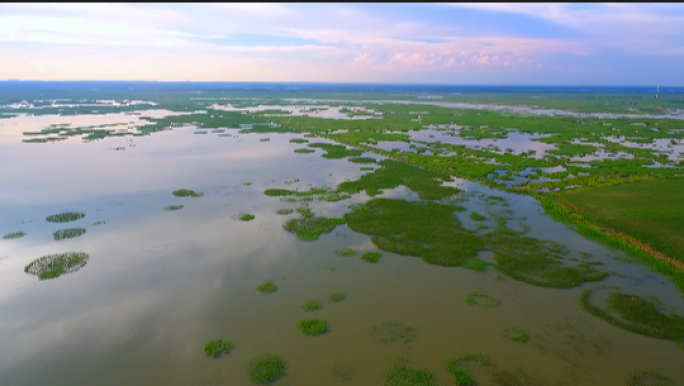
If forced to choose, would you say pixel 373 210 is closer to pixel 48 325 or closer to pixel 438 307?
pixel 438 307

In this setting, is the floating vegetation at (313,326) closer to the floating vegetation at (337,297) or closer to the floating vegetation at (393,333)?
the floating vegetation at (337,297)

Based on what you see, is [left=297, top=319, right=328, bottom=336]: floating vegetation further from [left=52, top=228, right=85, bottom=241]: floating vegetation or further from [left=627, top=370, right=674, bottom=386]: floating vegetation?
[left=52, top=228, right=85, bottom=241]: floating vegetation

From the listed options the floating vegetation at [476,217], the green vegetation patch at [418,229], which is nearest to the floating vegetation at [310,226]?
the green vegetation patch at [418,229]

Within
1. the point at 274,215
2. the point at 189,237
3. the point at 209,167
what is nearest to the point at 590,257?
the point at 274,215

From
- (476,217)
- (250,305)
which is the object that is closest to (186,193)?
(250,305)

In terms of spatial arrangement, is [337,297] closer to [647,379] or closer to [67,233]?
[647,379]

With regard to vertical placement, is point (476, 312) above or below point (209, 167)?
below
